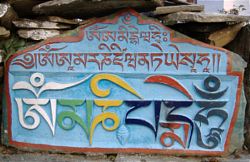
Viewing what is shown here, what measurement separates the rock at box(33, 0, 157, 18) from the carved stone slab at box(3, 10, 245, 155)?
0.10m

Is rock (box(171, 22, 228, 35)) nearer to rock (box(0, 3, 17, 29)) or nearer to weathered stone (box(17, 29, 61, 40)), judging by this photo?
weathered stone (box(17, 29, 61, 40))

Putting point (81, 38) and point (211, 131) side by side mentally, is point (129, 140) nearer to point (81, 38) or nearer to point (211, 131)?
point (211, 131)

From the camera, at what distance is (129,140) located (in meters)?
2.58

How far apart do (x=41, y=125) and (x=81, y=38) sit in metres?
0.88

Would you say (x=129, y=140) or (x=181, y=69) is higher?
(x=181, y=69)

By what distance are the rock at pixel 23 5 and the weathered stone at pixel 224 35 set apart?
161 cm

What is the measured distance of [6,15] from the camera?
2.53 m

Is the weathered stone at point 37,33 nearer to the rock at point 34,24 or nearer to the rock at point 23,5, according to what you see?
→ the rock at point 34,24

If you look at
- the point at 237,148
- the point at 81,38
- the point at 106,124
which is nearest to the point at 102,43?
the point at 81,38

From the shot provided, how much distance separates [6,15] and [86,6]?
72 centimetres

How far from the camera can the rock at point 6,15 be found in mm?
2501

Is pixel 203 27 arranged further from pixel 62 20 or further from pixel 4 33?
pixel 4 33

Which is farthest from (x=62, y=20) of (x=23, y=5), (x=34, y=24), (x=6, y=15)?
(x=6, y=15)

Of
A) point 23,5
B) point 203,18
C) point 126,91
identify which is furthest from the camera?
point 23,5
